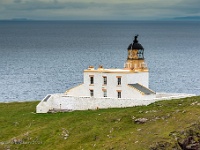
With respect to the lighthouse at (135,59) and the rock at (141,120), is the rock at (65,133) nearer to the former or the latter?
the rock at (141,120)

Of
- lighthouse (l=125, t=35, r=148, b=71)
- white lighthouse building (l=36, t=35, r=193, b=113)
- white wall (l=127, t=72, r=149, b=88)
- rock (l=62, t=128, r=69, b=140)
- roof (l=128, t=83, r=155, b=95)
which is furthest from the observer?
lighthouse (l=125, t=35, r=148, b=71)

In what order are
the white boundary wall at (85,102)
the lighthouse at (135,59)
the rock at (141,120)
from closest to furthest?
1. the rock at (141,120)
2. the white boundary wall at (85,102)
3. the lighthouse at (135,59)

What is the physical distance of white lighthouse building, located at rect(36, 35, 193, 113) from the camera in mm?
57088

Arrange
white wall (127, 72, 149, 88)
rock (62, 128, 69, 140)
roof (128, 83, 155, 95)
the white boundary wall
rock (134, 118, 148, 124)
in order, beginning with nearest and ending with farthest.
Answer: rock (134, 118, 148, 124) < rock (62, 128, 69, 140) < the white boundary wall < roof (128, 83, 155, 95) < white wall (127, 72, 149, 88)

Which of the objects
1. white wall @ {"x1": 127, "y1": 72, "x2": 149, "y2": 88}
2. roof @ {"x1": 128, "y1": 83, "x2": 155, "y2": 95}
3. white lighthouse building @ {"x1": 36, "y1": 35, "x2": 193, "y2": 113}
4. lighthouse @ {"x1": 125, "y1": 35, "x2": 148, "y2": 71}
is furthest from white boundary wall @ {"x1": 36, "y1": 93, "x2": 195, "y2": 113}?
lighthouse @ {"x1": 125, "y1": 35, "x2": 148, "y2": 71}

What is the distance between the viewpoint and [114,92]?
59344 mm

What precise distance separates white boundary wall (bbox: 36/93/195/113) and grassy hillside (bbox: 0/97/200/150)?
97.2 inches

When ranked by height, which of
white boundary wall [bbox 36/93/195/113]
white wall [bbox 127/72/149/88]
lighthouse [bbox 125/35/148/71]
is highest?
lighthouse [bbox 125/35/148/71]

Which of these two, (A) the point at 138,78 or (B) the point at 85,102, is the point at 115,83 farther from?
(B) the point at 85,102

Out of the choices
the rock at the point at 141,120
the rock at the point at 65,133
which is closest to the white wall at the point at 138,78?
the rock at the point at 141,120

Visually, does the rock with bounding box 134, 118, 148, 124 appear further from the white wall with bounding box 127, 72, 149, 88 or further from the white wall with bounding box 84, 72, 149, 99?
the white wall with bounding box 127, 72, 149, 88

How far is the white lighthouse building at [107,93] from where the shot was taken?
57.1 m

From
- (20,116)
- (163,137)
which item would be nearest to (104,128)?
(163,137)

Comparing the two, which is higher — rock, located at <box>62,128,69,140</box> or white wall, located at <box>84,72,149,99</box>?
white wall, located at <box>84,72,149,99</box>
